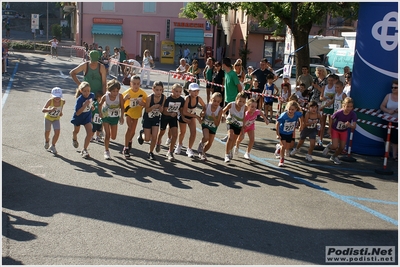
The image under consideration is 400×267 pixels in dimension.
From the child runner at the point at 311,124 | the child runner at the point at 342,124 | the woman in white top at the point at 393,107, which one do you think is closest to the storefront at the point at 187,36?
the woman in white top at the point at 393,107

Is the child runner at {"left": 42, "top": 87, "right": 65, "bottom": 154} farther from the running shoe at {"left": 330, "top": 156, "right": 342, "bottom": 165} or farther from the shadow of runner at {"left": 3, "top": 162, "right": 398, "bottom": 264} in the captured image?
the running shoe at {"left": 330, "top": 156, "right": 342, "bottom": 165}

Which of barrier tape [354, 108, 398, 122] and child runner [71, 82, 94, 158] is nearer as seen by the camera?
child runner [71, 82, 94, 158]

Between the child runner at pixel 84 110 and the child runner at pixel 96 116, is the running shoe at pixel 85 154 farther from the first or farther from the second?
the child runner at pixel 96 116

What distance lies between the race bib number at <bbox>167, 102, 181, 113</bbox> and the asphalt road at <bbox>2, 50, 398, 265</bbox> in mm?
911

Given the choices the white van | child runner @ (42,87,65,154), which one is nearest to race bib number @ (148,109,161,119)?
child runner @ (42,87,65,154)

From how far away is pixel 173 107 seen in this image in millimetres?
9742

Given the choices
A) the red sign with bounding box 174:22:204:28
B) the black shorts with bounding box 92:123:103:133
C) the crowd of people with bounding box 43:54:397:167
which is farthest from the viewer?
the red sign with bounding box 174:22:204:28

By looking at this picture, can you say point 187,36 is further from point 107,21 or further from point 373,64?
point 373,64

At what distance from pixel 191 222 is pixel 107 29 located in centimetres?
4468

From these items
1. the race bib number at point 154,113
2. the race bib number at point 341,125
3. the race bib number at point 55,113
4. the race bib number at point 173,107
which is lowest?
the race bib number at point 341,125

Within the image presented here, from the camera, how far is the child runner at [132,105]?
31.9 ft

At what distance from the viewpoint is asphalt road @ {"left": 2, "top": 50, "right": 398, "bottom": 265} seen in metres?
5.43

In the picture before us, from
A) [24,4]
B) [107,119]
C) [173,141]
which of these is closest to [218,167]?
[173,141]

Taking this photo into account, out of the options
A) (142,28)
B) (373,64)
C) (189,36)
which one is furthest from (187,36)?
(373,64)
